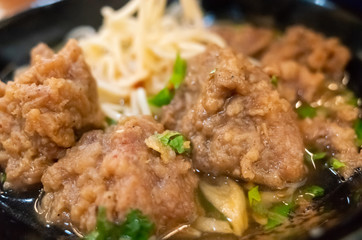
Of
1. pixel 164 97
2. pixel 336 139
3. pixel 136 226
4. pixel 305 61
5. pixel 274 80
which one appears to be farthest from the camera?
pixel 305 61

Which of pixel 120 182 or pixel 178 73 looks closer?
pixel 120 182

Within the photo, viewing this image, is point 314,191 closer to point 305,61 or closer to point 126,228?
point 126,228

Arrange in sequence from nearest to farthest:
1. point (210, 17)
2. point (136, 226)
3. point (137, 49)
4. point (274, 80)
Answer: point (136, 226), point (274, 80), point (137, 49), point (210, 17)

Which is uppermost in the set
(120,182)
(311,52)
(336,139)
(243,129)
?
(120,182)

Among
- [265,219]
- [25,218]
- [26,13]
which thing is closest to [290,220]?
[265,219]

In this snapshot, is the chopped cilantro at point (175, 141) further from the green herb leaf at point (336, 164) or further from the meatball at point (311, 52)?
the meatball at point (311, 52)

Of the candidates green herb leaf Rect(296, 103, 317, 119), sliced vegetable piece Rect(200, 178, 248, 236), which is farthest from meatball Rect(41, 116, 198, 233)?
green herb leaf Rect(296, 103, 317, 119)

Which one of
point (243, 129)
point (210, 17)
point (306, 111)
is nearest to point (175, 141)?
point (243, 129)
